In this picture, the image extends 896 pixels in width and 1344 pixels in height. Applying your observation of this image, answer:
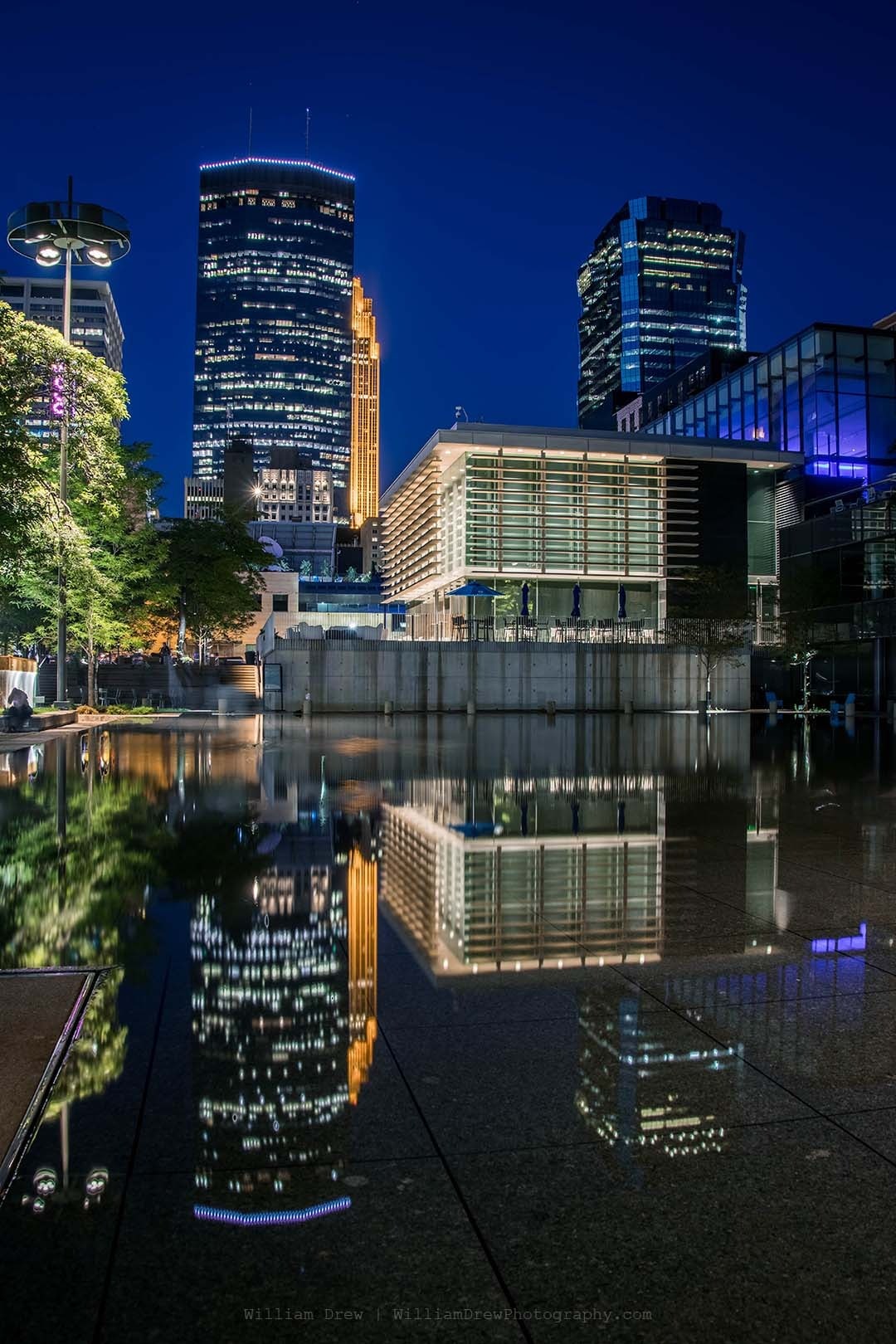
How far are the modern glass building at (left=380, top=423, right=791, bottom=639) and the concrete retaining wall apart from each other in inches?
382

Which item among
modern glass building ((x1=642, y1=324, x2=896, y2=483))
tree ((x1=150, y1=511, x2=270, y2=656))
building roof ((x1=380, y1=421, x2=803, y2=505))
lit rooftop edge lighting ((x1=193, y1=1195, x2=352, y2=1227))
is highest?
modern glass building ((x1=642, y1=324, x2=896, y2=483))

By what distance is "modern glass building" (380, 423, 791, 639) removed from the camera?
227 ft

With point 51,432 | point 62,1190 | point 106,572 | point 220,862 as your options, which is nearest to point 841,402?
point 106,572

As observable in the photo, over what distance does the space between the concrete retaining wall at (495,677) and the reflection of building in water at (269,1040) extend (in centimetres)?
4541

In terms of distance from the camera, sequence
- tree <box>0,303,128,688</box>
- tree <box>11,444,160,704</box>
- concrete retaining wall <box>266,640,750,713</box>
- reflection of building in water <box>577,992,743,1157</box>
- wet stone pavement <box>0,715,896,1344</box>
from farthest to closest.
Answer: concrete retaining wall <box>266,640,750,713</box> < tree <box>11,444,160,704</box> < tree <box>0,303,128,688</box> < reflection of building in water <box>577,992,743,1157</box> < wet stone pavement <box>0,715,896,1344</box>

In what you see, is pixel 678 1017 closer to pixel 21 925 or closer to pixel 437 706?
pixel 21 925

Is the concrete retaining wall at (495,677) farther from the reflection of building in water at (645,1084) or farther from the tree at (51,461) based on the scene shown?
the reflection of building in water at (645,1084)

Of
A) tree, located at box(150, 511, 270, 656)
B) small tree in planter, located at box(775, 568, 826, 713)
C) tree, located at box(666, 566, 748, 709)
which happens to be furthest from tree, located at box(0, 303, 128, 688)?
small tree in planter, located at box(775, 568, 826, 713)

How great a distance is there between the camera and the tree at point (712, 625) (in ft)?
186

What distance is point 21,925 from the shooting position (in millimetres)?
7340

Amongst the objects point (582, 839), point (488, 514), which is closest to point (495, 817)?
point (582, 839)

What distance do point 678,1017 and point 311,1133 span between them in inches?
89.4

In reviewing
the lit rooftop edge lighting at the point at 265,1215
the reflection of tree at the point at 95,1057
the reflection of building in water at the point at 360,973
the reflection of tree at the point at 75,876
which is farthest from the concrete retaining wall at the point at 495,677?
the lit rooftop edge lighting at the point at 265,1215

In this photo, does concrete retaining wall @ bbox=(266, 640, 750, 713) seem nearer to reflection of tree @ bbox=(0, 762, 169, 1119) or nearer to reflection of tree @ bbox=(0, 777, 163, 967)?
reflection of tree @ bbox=(0, 777, 163, 967)
